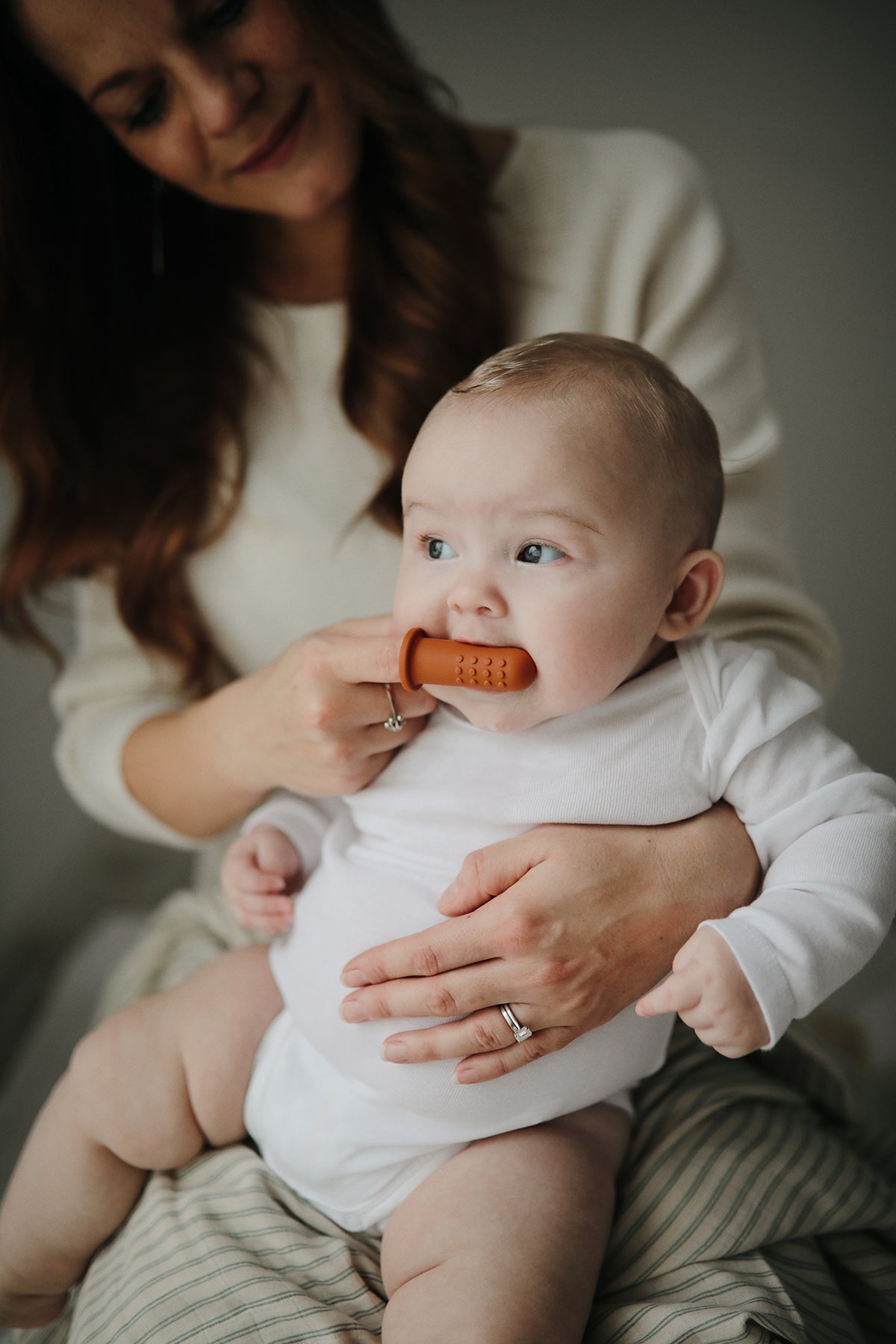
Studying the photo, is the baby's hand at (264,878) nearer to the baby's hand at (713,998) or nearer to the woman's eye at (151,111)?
the baby's hand at (713,998)

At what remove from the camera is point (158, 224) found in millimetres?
1308

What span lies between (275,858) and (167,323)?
0.78 m

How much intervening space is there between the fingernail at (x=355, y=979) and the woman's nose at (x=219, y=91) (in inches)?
33.3

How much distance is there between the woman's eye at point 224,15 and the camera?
0.97 meters

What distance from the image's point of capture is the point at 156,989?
3.80ft

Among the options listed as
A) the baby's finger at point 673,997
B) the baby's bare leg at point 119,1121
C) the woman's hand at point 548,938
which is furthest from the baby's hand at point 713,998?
the baby's bare leg at point 119,1121

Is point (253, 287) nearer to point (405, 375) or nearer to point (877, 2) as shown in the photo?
point (405, 375)

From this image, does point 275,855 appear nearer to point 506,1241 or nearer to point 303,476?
point 506,1241

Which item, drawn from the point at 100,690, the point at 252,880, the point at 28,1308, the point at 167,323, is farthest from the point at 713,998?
the point at 167,323

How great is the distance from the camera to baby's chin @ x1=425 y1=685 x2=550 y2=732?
74 cm

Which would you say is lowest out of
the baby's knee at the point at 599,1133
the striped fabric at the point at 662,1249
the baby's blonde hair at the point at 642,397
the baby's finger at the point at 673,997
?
the striped fabric at the point at 662,1249

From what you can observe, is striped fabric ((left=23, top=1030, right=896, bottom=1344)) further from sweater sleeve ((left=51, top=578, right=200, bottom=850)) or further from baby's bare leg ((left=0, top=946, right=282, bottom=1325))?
sweater sleeve ((left=51, top=578, right=200, bottom=850))

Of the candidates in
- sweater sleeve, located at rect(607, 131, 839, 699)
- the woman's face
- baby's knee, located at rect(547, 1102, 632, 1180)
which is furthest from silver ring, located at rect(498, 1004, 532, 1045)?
the woman's face

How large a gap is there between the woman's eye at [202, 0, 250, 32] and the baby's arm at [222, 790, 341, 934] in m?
0.78
